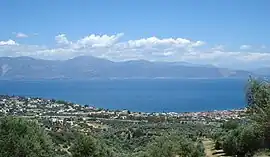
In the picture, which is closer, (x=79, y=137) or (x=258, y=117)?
(x=258, y=117)

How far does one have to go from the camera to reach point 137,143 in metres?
58.2

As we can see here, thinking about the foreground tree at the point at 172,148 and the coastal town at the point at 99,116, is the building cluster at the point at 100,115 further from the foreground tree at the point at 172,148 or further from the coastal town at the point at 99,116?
the foreground tree at the point at 172,148

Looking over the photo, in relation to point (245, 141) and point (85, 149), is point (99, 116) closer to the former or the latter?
point (245, 141)

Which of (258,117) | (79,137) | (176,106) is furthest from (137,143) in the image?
(176,106)

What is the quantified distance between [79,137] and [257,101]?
42.4ft

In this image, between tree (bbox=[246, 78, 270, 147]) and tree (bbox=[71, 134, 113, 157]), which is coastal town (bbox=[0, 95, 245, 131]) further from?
tree (bbox=[71, 134, 113, 157])

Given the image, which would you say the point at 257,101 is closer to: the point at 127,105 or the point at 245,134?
the point at 245,134

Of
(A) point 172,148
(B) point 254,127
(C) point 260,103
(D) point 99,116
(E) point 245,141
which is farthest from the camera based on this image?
(D) point 99,116

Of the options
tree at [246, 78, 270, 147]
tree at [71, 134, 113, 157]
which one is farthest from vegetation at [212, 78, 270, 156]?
tree at [71, 134, 113, 157]

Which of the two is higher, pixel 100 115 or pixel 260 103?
pixel 260 103

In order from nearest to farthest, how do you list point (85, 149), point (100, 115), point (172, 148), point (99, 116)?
point (85, 149), point (172, 148), point (99, 116), point (100, 115)

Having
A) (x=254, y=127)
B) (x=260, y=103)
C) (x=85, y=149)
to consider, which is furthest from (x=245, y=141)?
(x=85, y=149)

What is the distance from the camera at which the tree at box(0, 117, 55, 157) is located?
2617 centimetres

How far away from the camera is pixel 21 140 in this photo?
26250 millimetres
